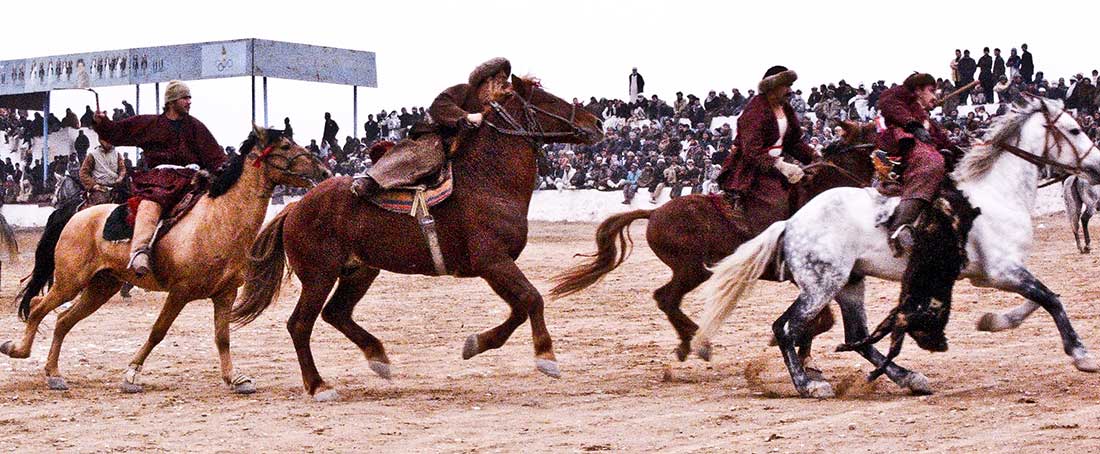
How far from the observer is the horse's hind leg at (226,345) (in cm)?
1027

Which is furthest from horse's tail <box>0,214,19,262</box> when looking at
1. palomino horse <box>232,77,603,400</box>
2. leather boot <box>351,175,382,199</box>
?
leather boot <box>351,175,382,199</box>

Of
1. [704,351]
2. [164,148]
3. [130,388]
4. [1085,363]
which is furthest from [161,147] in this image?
[1085,363]

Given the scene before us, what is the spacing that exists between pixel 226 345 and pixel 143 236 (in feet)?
3.11

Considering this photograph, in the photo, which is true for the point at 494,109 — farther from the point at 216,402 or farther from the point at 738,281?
the point at 216,402

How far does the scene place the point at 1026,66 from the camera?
30406 millimetres

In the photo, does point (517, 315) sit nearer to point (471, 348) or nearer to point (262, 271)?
point (471, 348)

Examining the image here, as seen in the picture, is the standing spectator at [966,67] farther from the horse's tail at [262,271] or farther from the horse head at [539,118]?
the horse's tail at [262,271]

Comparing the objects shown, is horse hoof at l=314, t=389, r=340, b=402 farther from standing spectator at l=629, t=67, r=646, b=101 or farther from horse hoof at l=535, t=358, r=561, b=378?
standing spectator at l=629, t=67, r=646, b=101

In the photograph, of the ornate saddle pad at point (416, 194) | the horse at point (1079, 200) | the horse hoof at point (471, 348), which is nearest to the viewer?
the horse hoof at point (471, 348)

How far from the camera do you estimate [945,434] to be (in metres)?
7.69

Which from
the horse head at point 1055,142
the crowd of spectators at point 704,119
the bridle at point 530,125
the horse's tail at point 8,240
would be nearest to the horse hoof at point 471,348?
the bridle at point 530,125

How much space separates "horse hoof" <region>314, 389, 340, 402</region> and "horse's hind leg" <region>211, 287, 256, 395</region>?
0.73 m

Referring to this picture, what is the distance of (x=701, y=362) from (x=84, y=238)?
458 cm

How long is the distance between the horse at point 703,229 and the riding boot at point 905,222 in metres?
1.27
